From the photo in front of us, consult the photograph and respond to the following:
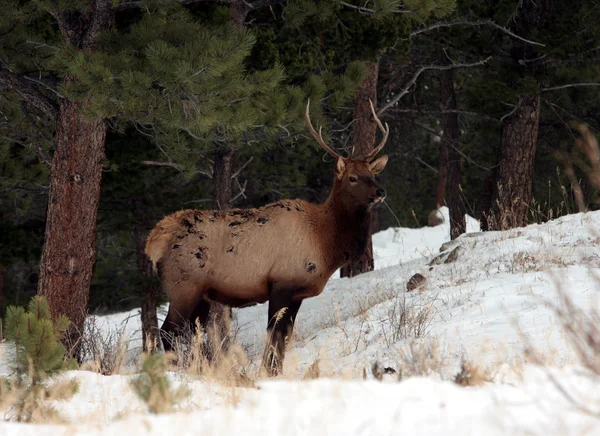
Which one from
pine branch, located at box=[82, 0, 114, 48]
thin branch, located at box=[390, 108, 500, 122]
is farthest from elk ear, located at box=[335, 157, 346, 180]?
thin branch, located at box=[390, 108, 500, 122]

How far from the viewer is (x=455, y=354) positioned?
625 cm

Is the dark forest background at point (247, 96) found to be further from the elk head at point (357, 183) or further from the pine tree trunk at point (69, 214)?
the elk head at point (357, 183)

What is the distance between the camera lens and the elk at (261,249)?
27.2ft

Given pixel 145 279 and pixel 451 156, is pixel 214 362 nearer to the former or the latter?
pixel 145 279

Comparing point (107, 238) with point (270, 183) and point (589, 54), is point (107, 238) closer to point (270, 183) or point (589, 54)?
point (270, 183)

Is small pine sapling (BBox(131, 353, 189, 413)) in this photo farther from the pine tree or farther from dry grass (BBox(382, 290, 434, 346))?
the pine tree

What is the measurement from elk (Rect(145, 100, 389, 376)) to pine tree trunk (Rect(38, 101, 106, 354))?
80 cm

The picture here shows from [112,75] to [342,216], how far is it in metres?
2.70

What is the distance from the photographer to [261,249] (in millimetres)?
8391

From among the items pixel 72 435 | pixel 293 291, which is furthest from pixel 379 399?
pixel 293 291

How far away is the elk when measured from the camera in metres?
8.30

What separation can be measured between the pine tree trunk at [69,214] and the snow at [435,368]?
2.06 meters

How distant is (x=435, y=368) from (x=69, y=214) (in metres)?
4.88

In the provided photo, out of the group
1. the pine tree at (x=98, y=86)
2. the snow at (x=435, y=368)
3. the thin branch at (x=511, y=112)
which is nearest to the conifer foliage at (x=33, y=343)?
the snow at (x=435, y=368)
